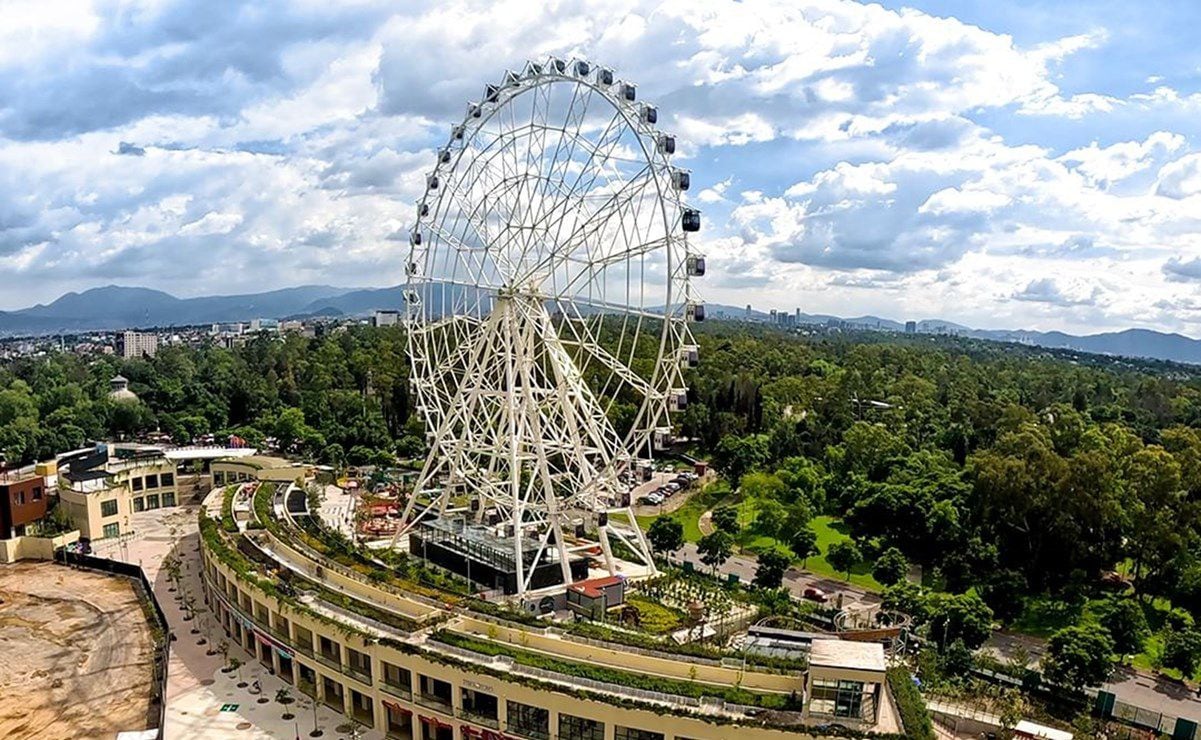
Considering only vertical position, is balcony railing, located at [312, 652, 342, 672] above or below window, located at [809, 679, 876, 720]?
below

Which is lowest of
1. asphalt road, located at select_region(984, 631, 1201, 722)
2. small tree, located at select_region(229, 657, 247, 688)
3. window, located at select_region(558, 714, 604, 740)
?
small tree, located at select_region(229, 657, 247, 688)

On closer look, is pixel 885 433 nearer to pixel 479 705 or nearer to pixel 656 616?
pixel 656 616

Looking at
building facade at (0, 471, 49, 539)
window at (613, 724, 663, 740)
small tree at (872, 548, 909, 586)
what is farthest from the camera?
building facade at (0, 471, 49, 539)

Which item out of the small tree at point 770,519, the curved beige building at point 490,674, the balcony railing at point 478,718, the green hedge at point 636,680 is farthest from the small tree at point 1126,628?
the balcony railing at point 478,718

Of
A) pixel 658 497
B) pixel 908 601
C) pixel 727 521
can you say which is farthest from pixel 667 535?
pixel 658 497

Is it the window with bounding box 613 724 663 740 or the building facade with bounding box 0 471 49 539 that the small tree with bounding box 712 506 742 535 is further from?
the building facade with bounding box 0 471 49 539

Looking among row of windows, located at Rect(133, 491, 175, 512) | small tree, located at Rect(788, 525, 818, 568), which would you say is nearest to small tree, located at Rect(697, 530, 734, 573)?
small tree, located at Rect(788, 525, 818, 568)
